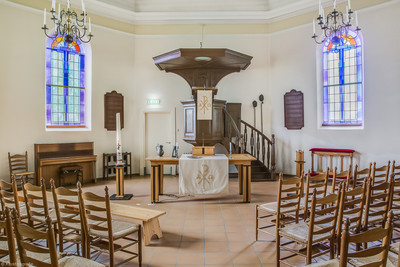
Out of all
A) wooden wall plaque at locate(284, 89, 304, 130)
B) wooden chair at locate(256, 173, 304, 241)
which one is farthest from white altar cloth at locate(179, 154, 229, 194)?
wooden wall plaque at locate(284, 89, 304, 130)

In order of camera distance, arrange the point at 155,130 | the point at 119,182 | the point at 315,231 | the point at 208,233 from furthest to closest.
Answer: the point at 155,130, the point at 119,182, the point at 208,233, the point at 315,231

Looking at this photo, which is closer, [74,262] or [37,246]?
[37,246]

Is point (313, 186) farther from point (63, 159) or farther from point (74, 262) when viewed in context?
point (63, 159)

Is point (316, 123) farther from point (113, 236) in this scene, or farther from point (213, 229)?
point (113, 236)

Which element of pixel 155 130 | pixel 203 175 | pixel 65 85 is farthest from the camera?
pixel 155 130

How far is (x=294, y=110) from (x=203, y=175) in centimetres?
417

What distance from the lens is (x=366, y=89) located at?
6.94 meters

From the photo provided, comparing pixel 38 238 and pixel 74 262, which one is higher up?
pixel 38 238

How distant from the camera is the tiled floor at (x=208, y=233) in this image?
2979 millimetres

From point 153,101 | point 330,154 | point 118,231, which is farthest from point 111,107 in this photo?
point 330,154

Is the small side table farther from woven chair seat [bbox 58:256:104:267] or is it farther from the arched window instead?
the arched window

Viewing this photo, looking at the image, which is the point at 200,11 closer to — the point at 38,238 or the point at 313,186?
the point at 313,186

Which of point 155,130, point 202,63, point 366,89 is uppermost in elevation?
point 202,63

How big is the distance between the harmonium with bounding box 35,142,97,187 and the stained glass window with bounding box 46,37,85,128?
0.68 m
